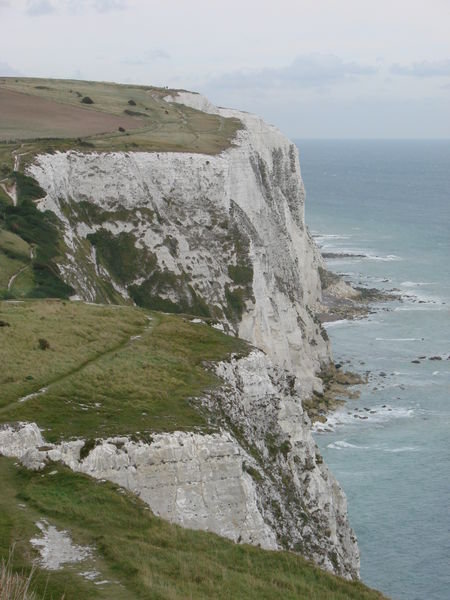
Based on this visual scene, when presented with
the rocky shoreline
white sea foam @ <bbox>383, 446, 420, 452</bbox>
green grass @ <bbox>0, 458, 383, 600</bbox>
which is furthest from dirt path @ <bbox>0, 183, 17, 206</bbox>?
green grass @ <bbox>0, 458, 383, 600</bbox>

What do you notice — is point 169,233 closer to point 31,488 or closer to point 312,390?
point 312,390

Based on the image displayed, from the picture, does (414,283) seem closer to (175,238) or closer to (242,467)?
(175,238)

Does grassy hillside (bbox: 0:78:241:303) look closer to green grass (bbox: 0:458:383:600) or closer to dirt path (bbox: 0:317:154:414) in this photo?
dirt path (bbox: 0:317:154:414)

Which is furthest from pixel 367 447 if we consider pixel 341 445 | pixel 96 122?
pixel 96 122

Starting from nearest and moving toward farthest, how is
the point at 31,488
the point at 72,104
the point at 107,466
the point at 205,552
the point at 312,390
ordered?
the point at 205,552, the point at 31,488, the point at 107,466, the point at 312,390, the point at 72,104

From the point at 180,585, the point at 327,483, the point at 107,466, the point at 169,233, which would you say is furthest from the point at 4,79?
the point at 180,585

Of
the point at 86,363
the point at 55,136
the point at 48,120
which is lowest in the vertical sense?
the point at 86,363

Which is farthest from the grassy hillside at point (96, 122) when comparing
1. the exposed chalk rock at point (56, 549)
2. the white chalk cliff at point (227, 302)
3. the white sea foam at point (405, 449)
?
the exposed chalk rock at point (56, 549)
